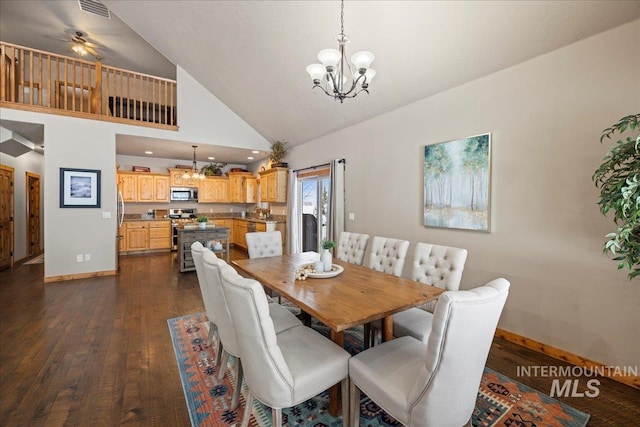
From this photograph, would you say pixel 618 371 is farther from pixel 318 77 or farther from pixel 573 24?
pixel 318 77

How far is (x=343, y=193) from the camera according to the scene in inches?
187

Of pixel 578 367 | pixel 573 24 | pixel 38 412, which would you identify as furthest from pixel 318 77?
pixel 578 367

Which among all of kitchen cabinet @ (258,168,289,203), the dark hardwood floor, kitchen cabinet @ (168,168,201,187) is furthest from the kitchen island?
kitchen cabinet @ (168,168,201,187)

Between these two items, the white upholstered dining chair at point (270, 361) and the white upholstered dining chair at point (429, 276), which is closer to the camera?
the white upholstered dining chair at point (270, 361)

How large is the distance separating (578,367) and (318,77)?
3220mm

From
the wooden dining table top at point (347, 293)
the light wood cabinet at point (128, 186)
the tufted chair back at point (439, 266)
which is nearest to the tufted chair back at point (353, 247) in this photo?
the wooden dining table top at point (347, 293)

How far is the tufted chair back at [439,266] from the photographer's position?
89.0 inches

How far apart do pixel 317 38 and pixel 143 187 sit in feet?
21.4

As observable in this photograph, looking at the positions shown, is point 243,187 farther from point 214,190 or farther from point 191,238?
point 191,238

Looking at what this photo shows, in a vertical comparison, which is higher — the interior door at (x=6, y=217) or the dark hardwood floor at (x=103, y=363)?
the interior door at (x=6, y=217)

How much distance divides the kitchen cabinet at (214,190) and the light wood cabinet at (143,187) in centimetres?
91

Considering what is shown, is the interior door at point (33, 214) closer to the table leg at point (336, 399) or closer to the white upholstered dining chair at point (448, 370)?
the table leg at point (336, 399)

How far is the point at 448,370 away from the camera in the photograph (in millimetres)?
1126

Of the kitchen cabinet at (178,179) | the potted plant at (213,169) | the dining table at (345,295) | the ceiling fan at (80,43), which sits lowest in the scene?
the dining table at (345,295)
